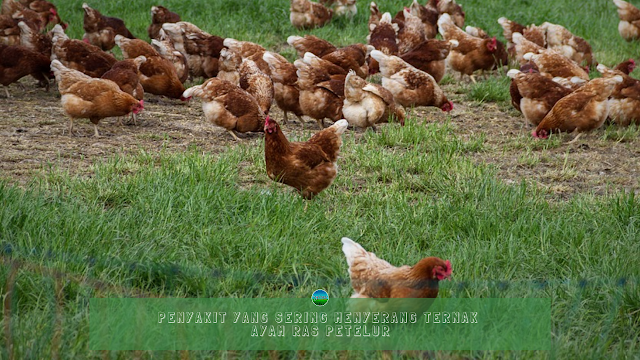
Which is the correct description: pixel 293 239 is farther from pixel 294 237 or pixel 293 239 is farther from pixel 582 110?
pixel 582 110

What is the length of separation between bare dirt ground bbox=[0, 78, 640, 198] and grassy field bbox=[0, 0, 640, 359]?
0.64 ft

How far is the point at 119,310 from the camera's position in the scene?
11.2 ft

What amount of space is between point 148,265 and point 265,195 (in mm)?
1346

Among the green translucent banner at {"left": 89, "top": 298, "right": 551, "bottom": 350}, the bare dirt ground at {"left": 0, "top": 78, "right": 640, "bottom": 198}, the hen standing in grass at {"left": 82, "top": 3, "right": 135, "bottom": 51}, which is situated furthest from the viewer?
the hen standing in grass at {"left": 82, "top": 3, "right": 135, "bottom": 51}

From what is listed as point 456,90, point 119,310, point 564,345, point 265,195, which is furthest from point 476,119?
point 119,310

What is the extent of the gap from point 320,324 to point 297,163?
1977mm

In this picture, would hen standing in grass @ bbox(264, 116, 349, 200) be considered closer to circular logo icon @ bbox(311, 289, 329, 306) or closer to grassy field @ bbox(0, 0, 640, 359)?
grassy field @ bbox(0, 0, 640, 359)

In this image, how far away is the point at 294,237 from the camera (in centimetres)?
448

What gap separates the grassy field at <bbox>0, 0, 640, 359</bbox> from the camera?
140 inches

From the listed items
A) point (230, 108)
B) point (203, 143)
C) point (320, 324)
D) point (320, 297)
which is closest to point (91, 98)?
point (203, 143)

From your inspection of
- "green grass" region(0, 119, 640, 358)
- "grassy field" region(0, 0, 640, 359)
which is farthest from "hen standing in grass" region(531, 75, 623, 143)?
"green grass" region(0, 119, 640, 358)

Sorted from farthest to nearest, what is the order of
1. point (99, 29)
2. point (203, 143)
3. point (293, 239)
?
point (99, 29)
point (203, 143)
point (293, 239)

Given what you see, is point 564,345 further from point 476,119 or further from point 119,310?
point 476,119

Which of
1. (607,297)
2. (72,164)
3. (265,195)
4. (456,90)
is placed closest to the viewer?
(607,297)
